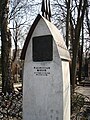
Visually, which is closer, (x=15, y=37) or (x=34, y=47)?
(x=34, y=47)

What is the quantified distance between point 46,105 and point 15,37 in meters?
30.8

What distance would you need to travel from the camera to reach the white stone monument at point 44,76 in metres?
5.38

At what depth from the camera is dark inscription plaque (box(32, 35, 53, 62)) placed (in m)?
5.45

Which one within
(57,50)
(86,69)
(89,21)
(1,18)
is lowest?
(86,69)

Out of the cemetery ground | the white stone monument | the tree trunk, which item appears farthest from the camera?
the tree trunk

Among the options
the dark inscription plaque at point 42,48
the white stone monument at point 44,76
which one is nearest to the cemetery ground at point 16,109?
the white stone monument at point 44,76

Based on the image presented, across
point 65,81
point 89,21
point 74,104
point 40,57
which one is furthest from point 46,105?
point 89,21

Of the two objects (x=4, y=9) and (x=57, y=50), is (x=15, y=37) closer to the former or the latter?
(x=4, y=9)

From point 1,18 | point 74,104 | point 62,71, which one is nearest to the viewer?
point 62,71

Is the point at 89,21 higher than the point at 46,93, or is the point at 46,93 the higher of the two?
the point at 89,21

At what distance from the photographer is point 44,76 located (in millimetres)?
5484

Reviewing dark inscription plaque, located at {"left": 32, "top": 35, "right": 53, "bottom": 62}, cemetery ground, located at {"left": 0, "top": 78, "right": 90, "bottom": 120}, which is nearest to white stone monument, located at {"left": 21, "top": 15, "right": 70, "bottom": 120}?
dark inscription plaque, located at {"left": 32, "top": 35, "right": 53, "bottom": 62}

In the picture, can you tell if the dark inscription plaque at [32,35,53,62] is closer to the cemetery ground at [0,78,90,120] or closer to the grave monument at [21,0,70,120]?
the grave monument at [21,0,70,120]

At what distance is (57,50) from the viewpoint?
537 cm
